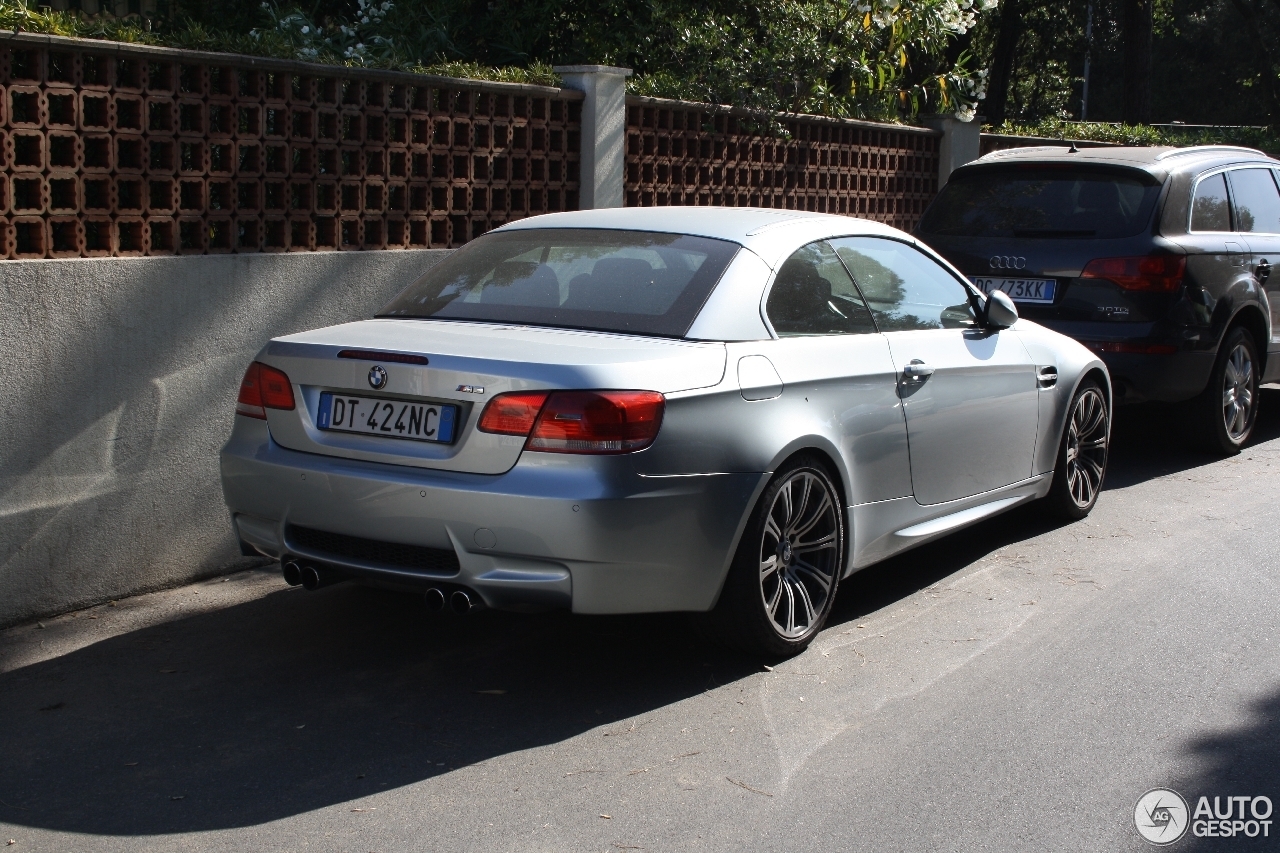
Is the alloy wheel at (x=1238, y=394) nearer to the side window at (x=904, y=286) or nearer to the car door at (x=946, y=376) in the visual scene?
the car door at (x=946, y=376)

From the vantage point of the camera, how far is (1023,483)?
21.4 ft

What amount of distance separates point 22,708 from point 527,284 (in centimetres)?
219

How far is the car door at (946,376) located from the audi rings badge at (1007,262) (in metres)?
2.10

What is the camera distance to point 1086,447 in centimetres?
721

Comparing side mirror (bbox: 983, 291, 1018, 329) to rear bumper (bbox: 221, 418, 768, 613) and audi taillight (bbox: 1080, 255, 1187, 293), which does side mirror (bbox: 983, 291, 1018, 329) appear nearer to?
rear bumper (bbox: 221, 418, 768, 613)

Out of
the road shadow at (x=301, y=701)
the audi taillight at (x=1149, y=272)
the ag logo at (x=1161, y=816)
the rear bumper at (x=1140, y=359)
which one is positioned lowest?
the road shadow at (x=301, y=701)

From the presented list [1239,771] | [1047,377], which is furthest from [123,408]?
[1239,771]

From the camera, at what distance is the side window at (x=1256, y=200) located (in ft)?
30.0

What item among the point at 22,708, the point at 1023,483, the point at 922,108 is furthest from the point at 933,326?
the point at 922,108

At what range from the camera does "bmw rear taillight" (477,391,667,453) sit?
4242mm

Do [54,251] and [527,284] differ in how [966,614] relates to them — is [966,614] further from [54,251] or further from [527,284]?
[54,251]

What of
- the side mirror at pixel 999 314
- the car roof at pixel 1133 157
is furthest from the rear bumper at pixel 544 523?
the car roof at pixel 1133 157

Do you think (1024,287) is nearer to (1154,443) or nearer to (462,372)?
(1154,443)

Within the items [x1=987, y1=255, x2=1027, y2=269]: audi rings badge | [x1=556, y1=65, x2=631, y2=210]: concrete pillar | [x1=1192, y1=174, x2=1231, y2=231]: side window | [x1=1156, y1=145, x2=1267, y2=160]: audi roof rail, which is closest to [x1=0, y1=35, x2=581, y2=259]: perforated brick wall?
[x1=556, y1=65, x2=631, y2=210]: concrete pillar
